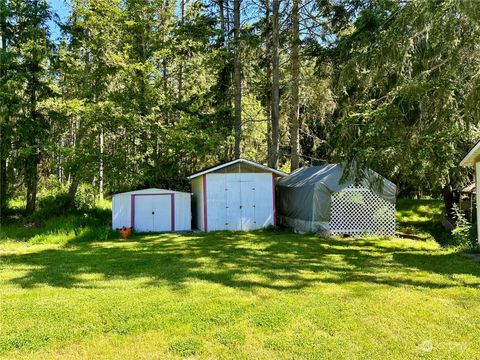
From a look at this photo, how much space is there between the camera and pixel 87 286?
A: 5.54 m

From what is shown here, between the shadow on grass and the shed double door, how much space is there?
2372 mm

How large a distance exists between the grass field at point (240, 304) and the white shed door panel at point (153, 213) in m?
3.89

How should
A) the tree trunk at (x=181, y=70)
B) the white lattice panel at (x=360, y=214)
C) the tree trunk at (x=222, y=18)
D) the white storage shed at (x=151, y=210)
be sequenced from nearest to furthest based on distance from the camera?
the white lattice panel at (x=360, y=214), the white storage shed at (x=151, y=210), the tree trunk at (x=222, y=18), the tree trunk at (x=181, y=70)

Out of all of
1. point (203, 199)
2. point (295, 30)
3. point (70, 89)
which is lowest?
point (203, 199)

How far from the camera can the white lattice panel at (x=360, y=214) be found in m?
11.6

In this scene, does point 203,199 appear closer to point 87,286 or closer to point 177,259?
point 177,259

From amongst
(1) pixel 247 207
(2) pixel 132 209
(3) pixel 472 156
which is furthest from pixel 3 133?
(3) pixel 472 156

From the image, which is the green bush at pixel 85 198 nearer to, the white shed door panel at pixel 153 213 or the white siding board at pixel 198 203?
the white shed door panel at pixel 153 213

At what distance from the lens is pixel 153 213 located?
12.7 m

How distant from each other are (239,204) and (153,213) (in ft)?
9.02

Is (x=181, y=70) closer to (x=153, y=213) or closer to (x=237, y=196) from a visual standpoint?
(x=237, y=196)

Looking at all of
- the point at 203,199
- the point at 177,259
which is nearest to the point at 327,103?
the point at 203,199

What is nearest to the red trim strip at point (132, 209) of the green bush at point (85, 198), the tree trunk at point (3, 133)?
the green bush at point (85, 198)

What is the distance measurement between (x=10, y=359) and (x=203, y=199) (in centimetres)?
966
